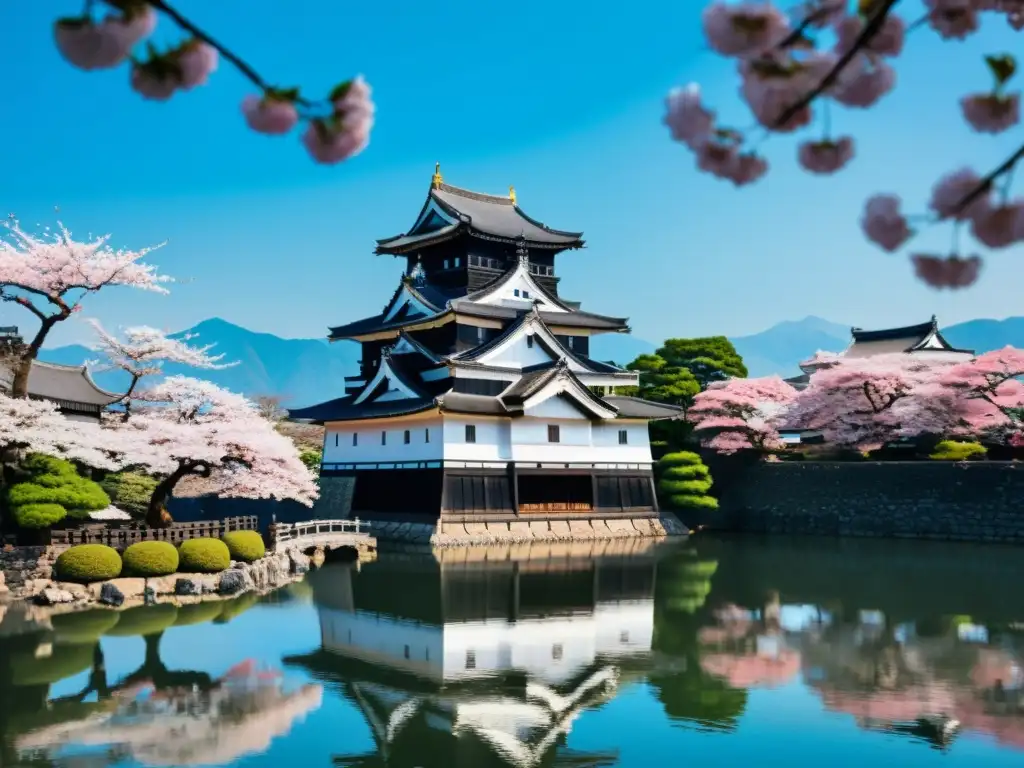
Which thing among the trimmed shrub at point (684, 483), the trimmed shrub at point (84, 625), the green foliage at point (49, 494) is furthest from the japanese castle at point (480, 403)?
the trimmed shrub at point (84, 625)

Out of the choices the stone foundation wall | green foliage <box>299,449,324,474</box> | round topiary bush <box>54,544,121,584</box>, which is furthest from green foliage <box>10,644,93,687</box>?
the stone foundation wall

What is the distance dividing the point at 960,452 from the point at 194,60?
3058cm

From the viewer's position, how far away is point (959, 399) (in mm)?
30375

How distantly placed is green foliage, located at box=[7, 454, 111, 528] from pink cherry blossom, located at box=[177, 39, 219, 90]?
17.6 m

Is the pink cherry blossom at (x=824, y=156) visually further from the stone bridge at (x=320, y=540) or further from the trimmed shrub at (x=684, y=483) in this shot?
the trimmed shrub at (x=684, y=483)

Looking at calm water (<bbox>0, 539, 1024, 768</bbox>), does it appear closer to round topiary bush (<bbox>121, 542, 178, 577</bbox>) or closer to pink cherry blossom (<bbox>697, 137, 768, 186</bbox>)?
round topiary bush (<bbox>121, 542, 178, 577</bbox>)

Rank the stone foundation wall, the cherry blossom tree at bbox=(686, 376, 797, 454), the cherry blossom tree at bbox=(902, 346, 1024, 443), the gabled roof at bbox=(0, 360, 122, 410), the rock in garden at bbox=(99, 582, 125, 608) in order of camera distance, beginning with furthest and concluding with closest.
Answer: the cherry blossom tree at bbox=(686, 376, 797, 454), the cherry blossom tree at bbox=(902, 346, 1024, 443), the stone foundation wall, the gabled roof at bbox=(0, 360, 122, 410), the rock in garden at bbox=(99, 582, 125, 608)

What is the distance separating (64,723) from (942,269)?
10.4m

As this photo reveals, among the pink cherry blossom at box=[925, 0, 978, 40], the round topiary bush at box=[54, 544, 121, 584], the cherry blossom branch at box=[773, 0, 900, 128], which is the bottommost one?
the round topiary bush at box=[54, 544, 121, 584]

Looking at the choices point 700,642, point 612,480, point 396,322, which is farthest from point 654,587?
point 396,322

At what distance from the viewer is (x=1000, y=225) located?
2.52m

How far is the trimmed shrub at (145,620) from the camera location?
14773 millimetres

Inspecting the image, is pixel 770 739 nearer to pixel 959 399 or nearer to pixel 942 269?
pixel 942 269

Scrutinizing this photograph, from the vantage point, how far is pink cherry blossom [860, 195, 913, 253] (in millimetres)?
2656
